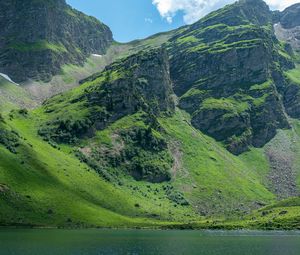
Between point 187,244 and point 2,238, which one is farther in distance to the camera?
point 187,244

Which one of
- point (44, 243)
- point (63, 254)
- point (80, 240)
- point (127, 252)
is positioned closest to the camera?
point (63, 254)

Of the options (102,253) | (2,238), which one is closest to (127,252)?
(102,253)

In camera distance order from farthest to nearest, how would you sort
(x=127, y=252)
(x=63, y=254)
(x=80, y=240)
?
(x=80, y=240)
(x=127, y=252)
(x=63, y=254)

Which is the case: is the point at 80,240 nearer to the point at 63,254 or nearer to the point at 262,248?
the point at 63,254

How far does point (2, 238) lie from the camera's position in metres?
154

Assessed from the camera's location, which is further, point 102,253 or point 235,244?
point 235,244

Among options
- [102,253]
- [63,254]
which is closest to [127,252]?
[102,253]

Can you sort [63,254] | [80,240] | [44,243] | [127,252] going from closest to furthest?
[63,254] → [127,252] → [44,243] → [80,240]

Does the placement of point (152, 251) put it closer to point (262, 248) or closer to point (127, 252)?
point (127, 252)

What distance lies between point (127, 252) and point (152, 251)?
28.2 ft

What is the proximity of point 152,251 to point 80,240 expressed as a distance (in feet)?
115

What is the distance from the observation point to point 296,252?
140875 millimetres

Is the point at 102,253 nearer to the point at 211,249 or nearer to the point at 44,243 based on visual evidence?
the point at 44,243

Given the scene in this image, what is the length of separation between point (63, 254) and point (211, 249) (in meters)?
50.0
